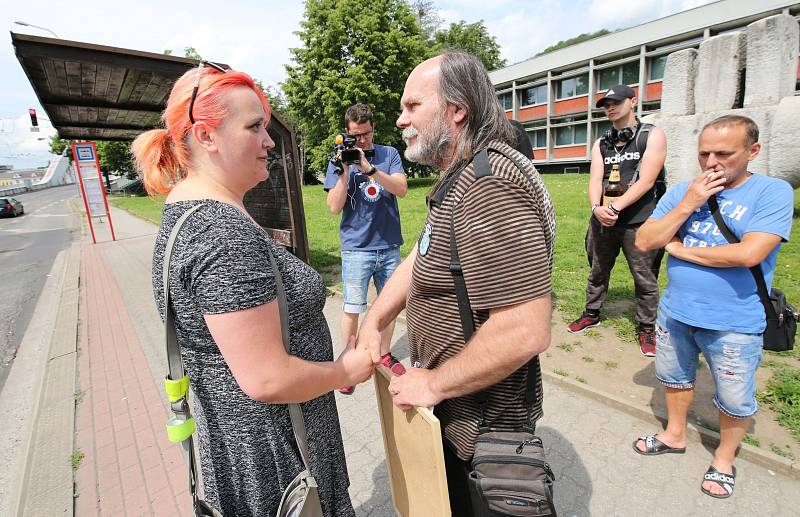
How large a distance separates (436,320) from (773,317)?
78.3 inches

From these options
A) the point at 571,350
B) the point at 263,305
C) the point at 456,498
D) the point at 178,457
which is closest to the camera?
the point at 263,305

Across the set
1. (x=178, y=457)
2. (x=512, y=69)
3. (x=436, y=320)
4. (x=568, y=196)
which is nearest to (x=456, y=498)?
(x=436, y=320)

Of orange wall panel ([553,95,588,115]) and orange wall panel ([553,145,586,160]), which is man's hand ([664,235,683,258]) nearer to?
orange wall panel ([553,145,586,160])

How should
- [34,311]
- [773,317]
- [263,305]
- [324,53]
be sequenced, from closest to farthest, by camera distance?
[263,305], [773,317], [34,311], [324,53]

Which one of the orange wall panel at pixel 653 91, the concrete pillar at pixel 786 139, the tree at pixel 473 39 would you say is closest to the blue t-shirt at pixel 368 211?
the concrete pillar at pixel 786 139

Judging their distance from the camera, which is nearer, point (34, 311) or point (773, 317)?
point (773, 317)

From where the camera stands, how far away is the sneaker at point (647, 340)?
3809 millimetres

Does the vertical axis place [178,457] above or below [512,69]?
below

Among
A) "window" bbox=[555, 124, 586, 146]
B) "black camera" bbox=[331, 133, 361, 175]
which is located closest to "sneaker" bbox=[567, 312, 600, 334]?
"black camera" bbox=[331, 133, 361, 175]

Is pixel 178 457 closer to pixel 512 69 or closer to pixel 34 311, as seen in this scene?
pixel 34 311

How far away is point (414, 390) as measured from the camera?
1.40 m

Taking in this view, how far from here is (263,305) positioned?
112 centimetres

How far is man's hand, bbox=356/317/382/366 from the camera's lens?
154 cm

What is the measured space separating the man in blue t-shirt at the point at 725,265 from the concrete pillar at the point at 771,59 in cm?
446
